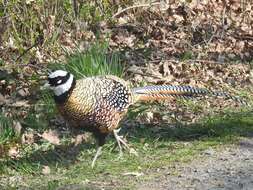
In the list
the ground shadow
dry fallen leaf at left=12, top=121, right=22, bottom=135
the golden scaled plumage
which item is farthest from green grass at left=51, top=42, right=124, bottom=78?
the golden scaled plumage

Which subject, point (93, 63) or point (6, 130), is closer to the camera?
point (6, 130)

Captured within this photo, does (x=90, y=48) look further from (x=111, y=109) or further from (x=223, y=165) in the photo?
(x=223, y=165)

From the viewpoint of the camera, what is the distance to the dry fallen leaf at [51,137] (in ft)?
22.8

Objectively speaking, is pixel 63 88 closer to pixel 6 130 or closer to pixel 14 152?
pixel 14 152

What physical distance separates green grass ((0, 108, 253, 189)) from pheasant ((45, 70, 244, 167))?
0.20 meters

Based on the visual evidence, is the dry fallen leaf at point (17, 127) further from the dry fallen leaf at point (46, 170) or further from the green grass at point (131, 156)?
the dry fallen leaf at point (46, 170)

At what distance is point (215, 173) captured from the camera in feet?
19.7

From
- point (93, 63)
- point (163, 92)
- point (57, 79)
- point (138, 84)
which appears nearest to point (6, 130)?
point (57, 79)

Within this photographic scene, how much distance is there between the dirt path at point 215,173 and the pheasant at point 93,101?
0.74 m

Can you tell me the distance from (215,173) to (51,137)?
1853 mm

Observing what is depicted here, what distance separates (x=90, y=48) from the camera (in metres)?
8.23

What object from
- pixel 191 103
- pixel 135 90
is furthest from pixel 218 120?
pixel 135 90

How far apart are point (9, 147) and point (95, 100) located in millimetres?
1070

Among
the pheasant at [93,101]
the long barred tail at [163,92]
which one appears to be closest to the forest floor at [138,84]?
the pheasant at [93,101]
